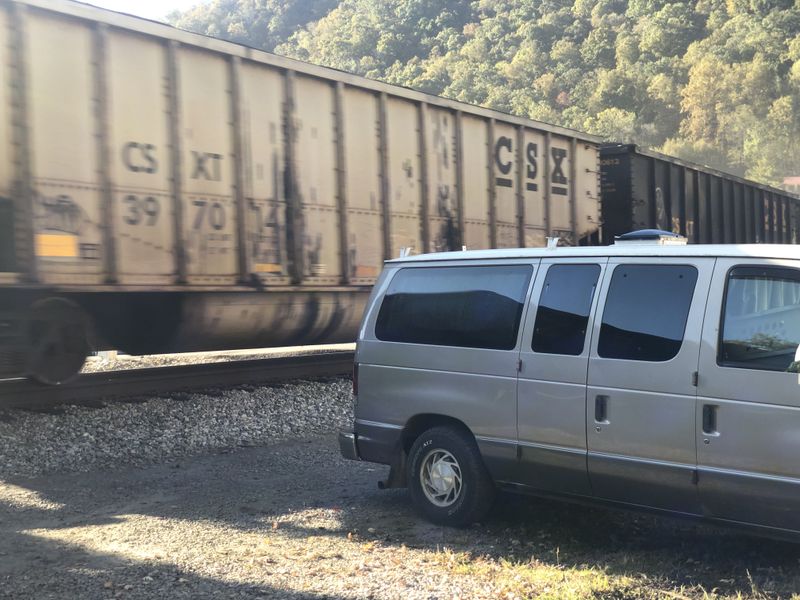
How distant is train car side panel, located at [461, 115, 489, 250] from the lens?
11180 millimetres

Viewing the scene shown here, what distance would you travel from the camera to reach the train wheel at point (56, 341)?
7180 mm

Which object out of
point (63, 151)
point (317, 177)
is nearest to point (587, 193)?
point (317, 177)

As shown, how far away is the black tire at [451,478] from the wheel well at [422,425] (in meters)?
0.04

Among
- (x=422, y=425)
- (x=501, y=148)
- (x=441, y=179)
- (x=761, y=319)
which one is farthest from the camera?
(x=501, y=148)

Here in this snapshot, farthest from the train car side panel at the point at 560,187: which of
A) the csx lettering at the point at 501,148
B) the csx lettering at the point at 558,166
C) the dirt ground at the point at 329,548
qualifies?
the dirt ground at the point at 329,548

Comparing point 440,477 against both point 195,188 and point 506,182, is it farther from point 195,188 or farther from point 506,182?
point 506,182

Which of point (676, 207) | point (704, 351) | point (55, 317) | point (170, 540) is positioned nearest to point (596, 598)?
point (704, 351)

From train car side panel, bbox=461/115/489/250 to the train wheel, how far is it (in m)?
5.55

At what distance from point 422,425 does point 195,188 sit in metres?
3.94

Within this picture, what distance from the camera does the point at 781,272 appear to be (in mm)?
4043

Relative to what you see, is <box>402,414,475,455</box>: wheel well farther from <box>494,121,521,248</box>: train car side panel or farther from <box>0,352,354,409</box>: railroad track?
<box>494,121,521,248</box>: train car side panel

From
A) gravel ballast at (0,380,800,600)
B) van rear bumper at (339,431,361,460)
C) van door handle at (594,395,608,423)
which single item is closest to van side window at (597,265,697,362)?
van door handle at (594,395,608,423)

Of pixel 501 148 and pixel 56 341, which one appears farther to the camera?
pixel 501 148

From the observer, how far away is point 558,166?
42.2ft
